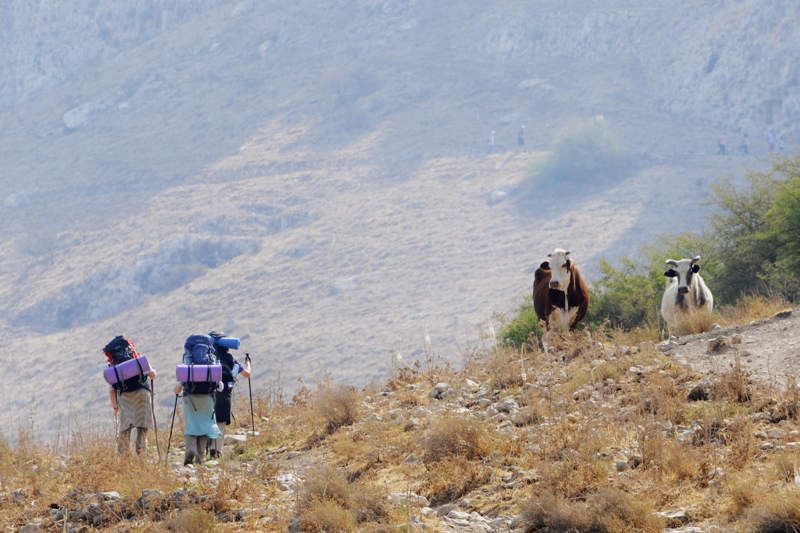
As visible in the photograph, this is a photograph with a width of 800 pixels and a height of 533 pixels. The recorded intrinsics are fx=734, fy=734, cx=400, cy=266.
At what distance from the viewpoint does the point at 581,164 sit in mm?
70625

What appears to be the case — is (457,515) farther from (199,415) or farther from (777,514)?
(199,415)

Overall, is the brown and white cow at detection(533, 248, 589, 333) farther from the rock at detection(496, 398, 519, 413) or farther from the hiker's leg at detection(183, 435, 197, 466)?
the hiker's leg at detection(183, 435, 197, 466)

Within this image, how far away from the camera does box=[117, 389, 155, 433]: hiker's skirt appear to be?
29.4 ft

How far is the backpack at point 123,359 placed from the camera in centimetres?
889

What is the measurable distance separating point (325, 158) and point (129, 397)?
71744 millimetres

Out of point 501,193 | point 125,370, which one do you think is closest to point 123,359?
point 125,370

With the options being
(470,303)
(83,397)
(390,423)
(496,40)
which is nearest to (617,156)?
(470,303)

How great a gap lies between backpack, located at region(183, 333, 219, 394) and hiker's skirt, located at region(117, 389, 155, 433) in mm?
669

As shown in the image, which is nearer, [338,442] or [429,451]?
[429,451]

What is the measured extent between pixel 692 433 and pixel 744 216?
1461 centimetres

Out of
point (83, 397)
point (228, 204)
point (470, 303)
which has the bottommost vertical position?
point (83, 397)

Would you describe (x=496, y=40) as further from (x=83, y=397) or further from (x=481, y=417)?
(x=481, y=417)

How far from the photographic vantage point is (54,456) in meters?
10.1

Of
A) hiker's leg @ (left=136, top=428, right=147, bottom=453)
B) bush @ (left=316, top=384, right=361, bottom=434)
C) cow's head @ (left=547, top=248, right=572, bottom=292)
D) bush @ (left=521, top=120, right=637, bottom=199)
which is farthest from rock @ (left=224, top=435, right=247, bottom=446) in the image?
bush @ (left=521, top=120, right=637, bottom=199)
